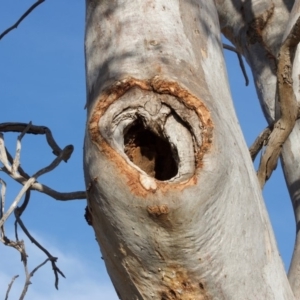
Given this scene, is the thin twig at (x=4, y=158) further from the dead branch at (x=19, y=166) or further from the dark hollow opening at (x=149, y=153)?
the dark hollow opening at (x=149, y=153)

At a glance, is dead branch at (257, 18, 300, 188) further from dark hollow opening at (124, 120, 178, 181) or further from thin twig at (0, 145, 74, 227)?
thin twig at (0, 145, 74, 227)

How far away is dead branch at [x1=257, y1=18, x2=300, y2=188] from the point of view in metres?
1.33

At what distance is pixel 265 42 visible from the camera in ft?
7.21

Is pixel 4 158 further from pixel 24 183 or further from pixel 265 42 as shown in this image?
pixel 265 42

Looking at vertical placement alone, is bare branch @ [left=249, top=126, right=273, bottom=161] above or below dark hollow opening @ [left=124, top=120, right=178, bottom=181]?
above

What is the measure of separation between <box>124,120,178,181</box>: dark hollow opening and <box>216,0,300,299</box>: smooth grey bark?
0.89 meters

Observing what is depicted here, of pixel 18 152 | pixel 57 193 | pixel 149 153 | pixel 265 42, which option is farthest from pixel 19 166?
pixel 265 42

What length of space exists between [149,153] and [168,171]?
0.05 m

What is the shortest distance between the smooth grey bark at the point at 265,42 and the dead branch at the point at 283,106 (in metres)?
0.47

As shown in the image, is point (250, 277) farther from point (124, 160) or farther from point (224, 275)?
point (124, 160)

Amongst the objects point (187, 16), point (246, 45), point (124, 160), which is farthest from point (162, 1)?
point (246, 45)

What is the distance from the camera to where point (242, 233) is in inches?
39.6

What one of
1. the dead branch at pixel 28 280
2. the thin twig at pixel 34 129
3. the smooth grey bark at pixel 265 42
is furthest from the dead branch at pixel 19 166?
the smooth grey bark at pixel 265 42

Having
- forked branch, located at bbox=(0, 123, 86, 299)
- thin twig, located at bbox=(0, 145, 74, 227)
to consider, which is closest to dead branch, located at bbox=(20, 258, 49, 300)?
forked branch, located at bbox=(0, 123, 86, 299)
